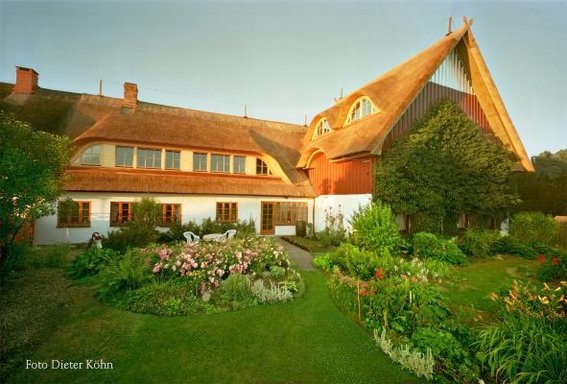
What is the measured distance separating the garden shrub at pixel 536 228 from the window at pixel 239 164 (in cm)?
1721

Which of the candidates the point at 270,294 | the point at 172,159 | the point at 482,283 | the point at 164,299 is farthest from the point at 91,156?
the point at 482,283

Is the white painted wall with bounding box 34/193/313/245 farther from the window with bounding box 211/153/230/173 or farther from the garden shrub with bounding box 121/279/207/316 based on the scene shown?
the garden shrub with bounding box 121/279/207/316

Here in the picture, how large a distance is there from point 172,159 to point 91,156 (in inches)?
167

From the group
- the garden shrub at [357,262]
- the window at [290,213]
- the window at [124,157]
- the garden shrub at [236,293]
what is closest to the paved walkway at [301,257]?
the garden shrub at [357,262]

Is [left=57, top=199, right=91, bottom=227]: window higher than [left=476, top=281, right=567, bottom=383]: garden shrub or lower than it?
higher

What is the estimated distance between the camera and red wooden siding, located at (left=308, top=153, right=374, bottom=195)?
14.6m

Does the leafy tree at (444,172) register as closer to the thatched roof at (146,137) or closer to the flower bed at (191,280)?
the thatched roof at (146,137)

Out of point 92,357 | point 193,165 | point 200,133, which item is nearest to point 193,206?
point 193,165

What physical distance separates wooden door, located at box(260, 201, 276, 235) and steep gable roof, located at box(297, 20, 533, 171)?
14.6ft

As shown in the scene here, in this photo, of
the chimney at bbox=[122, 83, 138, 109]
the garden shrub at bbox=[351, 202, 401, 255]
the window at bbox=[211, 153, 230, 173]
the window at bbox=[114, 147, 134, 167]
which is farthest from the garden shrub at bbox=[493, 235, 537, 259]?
the chimney at bbox=[122, 83, 138, 109]

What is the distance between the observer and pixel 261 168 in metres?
19.2

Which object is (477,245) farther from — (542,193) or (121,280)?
(542,193)

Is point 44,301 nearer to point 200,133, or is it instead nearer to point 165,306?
point 165,306

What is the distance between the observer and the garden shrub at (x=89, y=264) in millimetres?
8289
